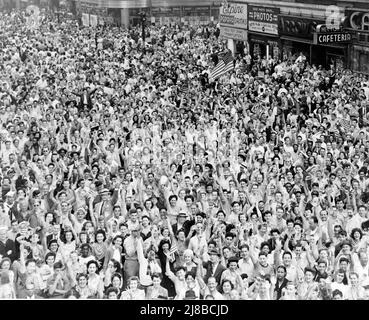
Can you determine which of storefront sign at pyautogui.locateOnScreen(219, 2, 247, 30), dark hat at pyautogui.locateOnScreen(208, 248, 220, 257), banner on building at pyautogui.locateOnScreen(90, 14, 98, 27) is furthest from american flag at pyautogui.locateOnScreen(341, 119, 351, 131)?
banner on building at pyautogui.locateOnScreen(90, 14, 98, 27)

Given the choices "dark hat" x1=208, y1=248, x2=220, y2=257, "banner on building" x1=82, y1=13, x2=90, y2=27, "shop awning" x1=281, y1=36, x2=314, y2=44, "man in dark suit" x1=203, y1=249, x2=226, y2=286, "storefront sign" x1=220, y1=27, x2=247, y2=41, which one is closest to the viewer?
"man in dark suit" x1=203, y1=249, x2=226, y2=286

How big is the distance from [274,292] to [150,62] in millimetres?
24151

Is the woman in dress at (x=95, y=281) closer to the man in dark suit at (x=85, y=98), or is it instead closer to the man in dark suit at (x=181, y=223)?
the man in dark suit at (x=181, y=223)

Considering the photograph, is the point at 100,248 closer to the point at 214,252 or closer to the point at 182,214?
the point at 214,252

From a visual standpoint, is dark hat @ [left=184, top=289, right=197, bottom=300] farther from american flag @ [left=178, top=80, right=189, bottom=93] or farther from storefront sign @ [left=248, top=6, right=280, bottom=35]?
storefront sign @ [left=248, top=6, right=280, bottom=35]

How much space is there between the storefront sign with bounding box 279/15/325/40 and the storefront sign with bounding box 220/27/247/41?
3270mm

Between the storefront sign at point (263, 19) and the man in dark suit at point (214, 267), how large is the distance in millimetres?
25220

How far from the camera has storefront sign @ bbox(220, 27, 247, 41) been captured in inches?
1428

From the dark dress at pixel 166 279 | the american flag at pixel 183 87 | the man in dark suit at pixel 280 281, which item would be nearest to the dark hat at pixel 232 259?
the man in dark suit at pixel 280 281

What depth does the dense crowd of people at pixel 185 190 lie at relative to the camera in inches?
355

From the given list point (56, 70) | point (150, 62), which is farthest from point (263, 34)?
point (56, 70)

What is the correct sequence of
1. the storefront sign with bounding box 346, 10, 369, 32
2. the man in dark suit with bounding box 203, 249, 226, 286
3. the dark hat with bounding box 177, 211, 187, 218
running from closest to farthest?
the man in dark suit with bounding box 203, 249, 226, 286, the dark hat with bounding box 177, 211, 187, 218, the storefront sign with bounding box 346, 10, 369, 32

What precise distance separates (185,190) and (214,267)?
10.7ft
